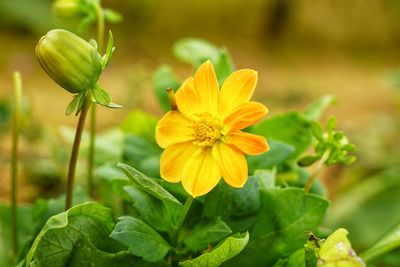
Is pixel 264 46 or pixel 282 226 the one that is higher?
pixel 282 226

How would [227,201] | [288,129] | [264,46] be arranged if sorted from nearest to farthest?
[227,201] → [288,129] → [264,46]

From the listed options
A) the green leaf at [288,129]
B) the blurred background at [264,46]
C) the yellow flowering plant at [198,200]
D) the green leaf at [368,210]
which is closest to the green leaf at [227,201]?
the yellow flowering plant at [198,200]

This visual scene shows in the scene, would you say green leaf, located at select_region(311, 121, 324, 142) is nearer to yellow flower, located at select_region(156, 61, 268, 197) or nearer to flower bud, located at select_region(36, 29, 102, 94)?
yellow flower, located at select_region(156, 61, 268, 197)

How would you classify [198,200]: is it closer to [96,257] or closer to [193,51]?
[96,257]

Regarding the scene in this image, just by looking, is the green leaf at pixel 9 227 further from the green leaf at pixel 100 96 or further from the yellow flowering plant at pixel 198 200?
the green leaf at pixel 100 96

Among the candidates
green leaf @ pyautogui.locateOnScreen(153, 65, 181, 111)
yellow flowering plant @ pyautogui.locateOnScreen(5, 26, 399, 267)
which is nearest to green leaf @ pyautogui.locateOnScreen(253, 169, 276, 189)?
yellow flowering plant @ pyautogui.locateOnScreen(5, 26, 399, 267)

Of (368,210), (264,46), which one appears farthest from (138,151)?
(264,46)
